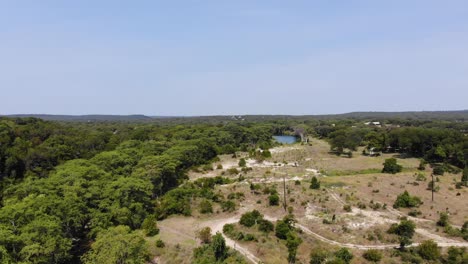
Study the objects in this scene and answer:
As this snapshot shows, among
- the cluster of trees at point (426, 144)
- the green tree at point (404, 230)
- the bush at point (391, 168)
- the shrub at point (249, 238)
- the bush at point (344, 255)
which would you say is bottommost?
the shrub at point (249, 238)

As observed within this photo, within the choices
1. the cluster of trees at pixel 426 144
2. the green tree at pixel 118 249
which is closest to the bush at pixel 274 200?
the green tree at pixel 118 249

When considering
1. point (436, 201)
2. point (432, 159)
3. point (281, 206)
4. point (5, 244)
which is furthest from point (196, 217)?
point (432, 159)

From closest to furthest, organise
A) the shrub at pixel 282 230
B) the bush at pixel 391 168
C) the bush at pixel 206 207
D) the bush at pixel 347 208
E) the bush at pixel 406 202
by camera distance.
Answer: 1. the shrub at pixel 282 230
2. the bush at pixel 347 208
3. the bush at pixel 206 207
4. the bush at pixel 406 202
5. the bush at pixel 391 168

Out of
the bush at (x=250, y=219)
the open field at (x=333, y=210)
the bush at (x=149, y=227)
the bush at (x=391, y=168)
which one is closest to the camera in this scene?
the open field at (x=333, y=210)

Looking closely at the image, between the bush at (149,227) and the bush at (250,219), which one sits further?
the bush at (250,219)

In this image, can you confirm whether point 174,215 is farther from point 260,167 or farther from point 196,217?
point 260,167

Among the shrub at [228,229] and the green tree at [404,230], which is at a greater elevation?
the green tree at [404,230]

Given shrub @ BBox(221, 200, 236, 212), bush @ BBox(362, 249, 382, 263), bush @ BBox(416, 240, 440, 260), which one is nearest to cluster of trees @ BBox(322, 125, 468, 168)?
bush @ BBox(416, 240, 440, 260)

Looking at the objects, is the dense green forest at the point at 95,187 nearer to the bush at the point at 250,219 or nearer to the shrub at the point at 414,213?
the bush at the point at 250,219
